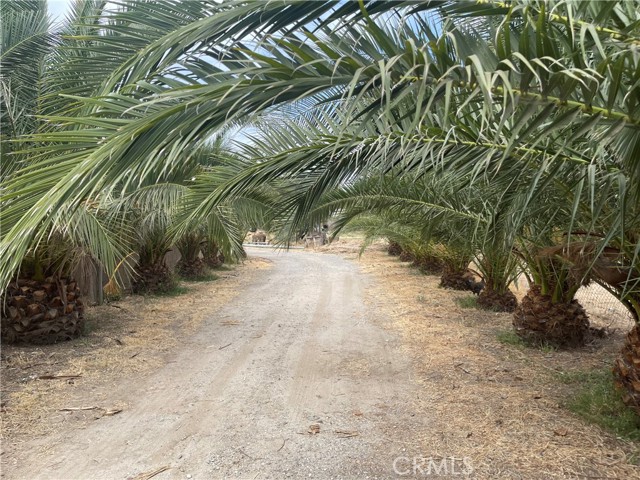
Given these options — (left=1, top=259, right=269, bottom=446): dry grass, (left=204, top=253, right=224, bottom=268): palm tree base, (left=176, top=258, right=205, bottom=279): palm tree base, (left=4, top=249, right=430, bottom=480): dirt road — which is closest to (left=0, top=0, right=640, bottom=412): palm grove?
(left=1, top=259, right=269, bottom=446): dry grass

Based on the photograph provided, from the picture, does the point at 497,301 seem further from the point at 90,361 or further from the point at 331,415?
the point at 90,361

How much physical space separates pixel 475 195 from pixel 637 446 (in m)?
2.23

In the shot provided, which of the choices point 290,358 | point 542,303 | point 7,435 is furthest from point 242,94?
point 542,303

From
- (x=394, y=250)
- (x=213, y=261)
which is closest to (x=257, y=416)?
(x=213, y=261)

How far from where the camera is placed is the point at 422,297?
10.0 metres

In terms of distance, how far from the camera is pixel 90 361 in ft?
17.0

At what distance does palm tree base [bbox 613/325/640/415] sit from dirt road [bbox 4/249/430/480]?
1.43 m

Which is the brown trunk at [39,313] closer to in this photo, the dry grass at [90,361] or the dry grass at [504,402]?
the dry grass at [90,361]

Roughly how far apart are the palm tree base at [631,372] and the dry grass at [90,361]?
12.5ft

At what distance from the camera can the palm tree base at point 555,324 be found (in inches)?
233

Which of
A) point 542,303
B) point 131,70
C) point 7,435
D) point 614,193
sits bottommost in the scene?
point 7,435

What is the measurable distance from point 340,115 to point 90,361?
4022 millimetres

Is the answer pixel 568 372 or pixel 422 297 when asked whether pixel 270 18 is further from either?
pixel 422 297

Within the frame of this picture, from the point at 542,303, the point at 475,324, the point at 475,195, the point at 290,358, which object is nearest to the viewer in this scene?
the point at 475,195
